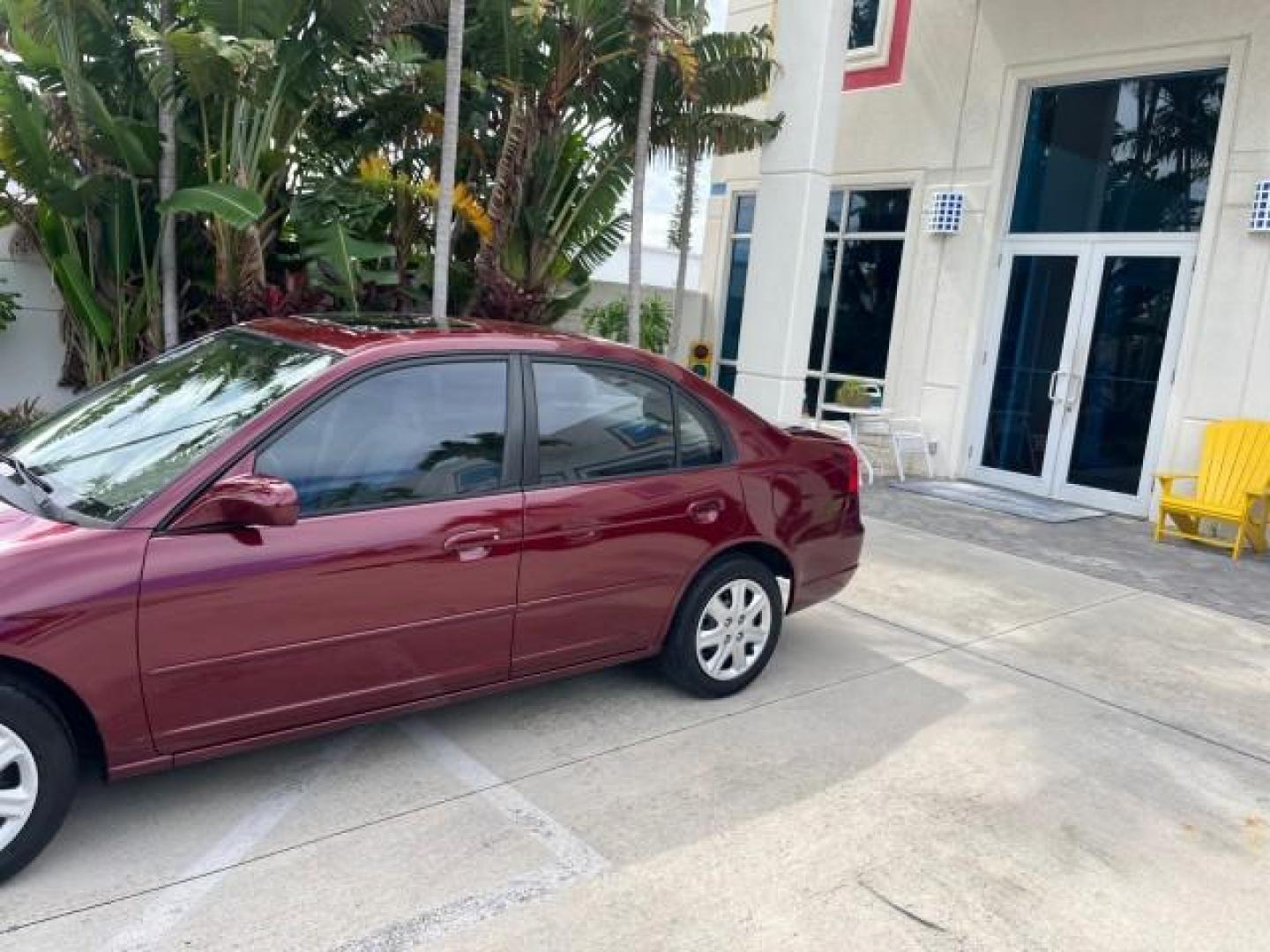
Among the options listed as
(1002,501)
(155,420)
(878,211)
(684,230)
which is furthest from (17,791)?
(878,211)

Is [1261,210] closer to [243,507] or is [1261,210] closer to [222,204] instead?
[222,204]

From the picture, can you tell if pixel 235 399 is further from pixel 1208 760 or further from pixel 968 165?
pixel 968 165

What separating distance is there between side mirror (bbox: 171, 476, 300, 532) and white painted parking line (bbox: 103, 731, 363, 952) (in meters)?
1.00

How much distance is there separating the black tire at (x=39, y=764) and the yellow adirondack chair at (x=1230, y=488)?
8.01m

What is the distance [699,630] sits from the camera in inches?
170

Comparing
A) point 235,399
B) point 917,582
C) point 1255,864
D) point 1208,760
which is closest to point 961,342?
point 917,582

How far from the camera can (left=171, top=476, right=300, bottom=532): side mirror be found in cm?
293

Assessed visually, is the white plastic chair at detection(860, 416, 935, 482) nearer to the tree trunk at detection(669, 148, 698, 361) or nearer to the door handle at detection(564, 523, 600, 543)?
the tree trunk at detection(669, 148, 698, 361)

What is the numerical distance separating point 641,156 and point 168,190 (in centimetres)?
407

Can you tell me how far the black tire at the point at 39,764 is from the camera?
268 centimetres

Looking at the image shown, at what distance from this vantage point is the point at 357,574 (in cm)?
322

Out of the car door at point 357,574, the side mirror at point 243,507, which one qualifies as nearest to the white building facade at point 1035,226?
the car door at point 357,574

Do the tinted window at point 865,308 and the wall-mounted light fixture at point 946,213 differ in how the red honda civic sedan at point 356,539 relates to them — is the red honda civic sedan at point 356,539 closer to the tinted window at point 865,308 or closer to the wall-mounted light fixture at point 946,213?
the wall-mounted light fixture at point 946,213

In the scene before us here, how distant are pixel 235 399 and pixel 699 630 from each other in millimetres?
2105
